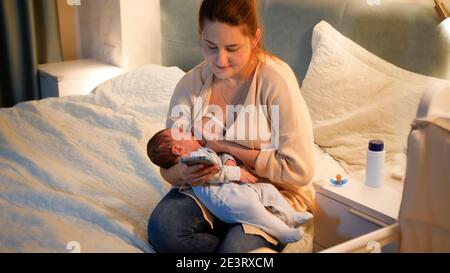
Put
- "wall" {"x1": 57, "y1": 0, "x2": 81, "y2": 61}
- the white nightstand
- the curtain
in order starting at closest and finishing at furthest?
the white nightstand < the curtain < "wall" {"x1": 57, "y1": 0, "x2": 81, "y2": 61}

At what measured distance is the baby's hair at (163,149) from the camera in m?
1.51

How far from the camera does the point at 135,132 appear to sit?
2.35m

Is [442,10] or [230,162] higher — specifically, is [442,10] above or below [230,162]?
above

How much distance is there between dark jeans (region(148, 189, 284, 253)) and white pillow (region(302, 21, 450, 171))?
71 cm

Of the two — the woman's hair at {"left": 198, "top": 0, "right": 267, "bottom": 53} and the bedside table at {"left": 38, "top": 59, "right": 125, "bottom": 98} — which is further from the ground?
the woman's hair at {"left": 198, "top": 0, "right": 267, "bottom": 53}

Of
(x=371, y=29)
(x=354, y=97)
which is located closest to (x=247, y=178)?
(x=354, y=97)

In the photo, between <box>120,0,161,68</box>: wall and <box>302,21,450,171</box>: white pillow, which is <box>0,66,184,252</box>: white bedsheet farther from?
<box>302,21,450,171</box>: white pillow

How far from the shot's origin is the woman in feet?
4.68

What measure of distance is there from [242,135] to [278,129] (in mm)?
116

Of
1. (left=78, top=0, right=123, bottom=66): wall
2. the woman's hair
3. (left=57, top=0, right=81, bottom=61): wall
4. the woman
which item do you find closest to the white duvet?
the woman

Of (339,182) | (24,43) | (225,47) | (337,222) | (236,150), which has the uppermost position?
(225,47)

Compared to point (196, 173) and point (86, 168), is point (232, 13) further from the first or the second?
point (86, 168)
